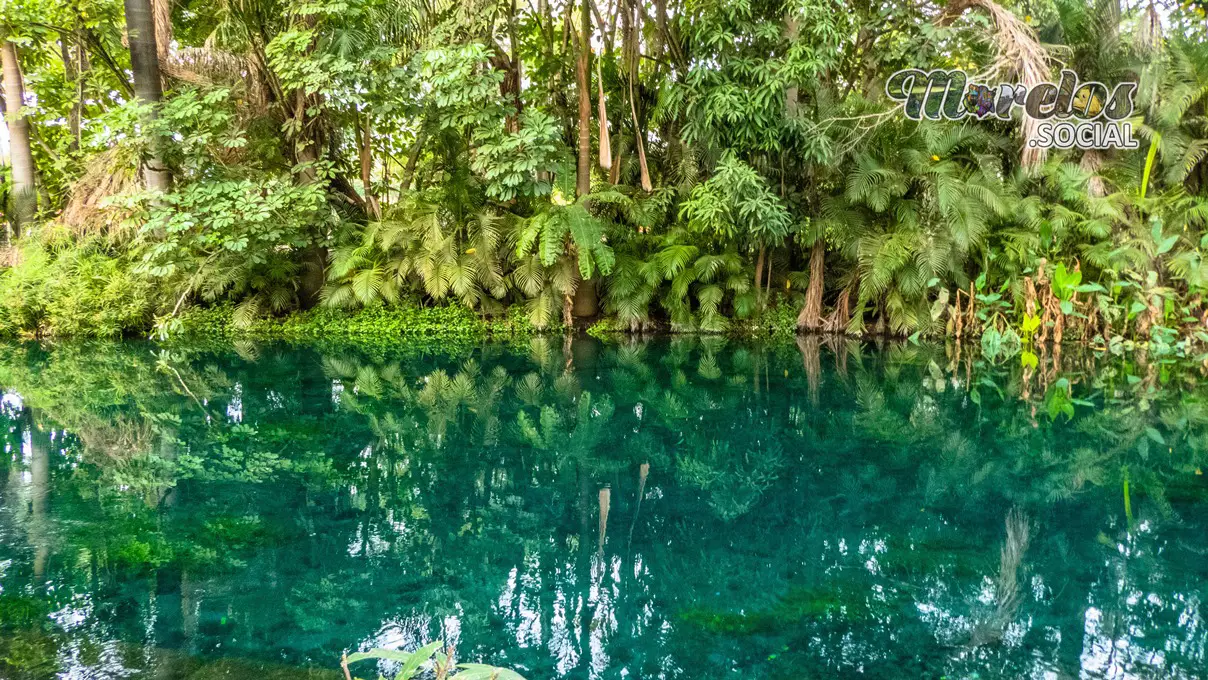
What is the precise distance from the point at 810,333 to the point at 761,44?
13.0 ft

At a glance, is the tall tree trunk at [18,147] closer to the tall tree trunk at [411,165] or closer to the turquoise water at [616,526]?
the tall tree trunk at [411,165]

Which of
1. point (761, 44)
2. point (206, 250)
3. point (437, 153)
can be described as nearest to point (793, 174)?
point (761, 44)

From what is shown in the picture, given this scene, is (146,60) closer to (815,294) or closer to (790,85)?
(790,85)

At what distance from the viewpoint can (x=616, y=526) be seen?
14.0ft

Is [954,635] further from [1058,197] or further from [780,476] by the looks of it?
[1058,197]

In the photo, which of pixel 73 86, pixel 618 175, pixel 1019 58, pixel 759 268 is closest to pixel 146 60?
pixel 73 86

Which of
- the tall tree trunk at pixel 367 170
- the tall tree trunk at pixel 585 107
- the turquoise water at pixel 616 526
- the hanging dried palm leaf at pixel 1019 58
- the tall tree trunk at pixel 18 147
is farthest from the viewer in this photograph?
the tall tree trunk at pixel 367 170

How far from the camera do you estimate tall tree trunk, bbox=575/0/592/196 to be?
11062mm

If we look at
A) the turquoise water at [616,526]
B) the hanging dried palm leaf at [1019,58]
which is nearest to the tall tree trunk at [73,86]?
the turquoise water at [616,526]

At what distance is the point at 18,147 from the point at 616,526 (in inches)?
515

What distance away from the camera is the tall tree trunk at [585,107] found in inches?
436

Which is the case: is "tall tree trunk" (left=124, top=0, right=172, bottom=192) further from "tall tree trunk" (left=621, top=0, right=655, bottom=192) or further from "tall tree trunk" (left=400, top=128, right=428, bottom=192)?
"tall tree trunk" (left=621, top=0, right=655, bottom=192)

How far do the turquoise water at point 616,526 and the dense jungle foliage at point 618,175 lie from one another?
2.63 metres

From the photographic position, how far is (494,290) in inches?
464
